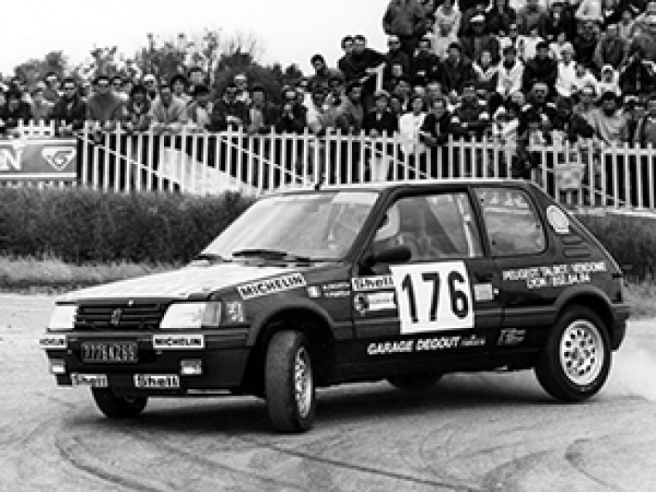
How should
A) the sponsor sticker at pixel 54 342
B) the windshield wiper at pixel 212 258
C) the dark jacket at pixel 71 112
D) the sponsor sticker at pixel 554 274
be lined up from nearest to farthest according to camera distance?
the sponsor sticker at pixel 54 342, the windshield wiper at pixel 212 258, the sponsor sticker at pixel 554 274, the dark jacket at pixel 71 112

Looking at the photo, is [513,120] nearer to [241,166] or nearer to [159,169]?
[241,166]

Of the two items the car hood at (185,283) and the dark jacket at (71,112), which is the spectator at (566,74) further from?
the car hood at (185,283)

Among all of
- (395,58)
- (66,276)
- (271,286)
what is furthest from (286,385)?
(395,58)

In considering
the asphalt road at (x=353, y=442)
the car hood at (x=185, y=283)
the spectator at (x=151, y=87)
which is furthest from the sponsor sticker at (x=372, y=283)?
the spectator at (x=151, y=87)

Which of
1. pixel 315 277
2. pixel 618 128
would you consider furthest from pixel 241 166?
pixel 315 277

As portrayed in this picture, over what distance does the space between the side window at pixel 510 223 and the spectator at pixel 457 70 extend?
36.9ft

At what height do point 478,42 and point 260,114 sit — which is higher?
point 478,42

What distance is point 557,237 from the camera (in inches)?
403

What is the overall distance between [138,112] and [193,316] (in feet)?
42.7

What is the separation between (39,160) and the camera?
20.6 meters

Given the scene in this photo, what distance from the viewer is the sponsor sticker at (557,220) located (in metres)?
10.2

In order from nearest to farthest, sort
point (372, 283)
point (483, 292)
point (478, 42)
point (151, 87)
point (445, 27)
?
1. point (372, 283)
2. point (483, 292)
3. point (151, 87)
4. point (478, 42)
5. point (445, 27)

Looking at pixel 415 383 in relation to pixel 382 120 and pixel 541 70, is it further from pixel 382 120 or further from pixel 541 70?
pixel 541 70

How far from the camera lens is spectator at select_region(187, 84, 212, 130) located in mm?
20516
